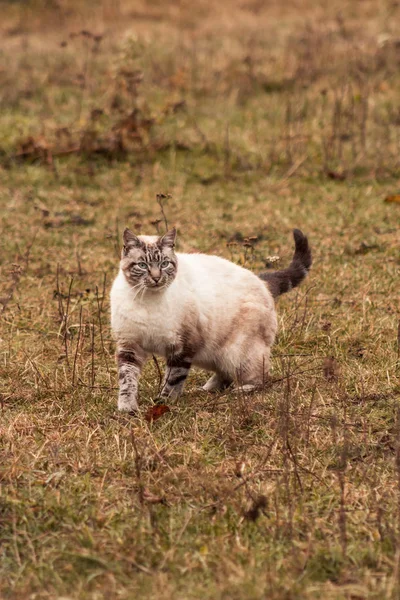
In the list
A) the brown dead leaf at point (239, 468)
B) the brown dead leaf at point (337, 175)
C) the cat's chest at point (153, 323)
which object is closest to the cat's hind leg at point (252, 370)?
the cat's chest at point (153, 323)

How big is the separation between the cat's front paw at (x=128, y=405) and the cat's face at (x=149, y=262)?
55 centimetres

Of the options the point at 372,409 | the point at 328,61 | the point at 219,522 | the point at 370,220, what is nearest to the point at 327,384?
the point at 372,409

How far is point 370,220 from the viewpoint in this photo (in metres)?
7.62

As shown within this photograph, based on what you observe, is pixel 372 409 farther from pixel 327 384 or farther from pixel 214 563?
pixel 214 563

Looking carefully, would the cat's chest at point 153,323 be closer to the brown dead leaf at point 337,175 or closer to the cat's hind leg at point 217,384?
the cat's hind leg at point 217,384

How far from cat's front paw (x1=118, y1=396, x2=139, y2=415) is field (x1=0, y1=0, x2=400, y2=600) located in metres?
0.10

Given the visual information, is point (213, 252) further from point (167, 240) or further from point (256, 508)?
point (256, 508)

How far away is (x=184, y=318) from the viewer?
4457 mm

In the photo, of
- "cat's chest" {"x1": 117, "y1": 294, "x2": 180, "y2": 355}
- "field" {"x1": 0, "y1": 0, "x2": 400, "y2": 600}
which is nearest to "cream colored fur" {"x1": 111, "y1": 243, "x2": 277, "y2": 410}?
"cat's chest" {"x1": 117, "y1": 294, "x2": 180, "y2": 355}

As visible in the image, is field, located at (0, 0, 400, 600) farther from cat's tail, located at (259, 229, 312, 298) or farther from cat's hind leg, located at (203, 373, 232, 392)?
cat's tail, located at (259, 229, 312, 298)

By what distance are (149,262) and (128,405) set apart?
28.1 inches

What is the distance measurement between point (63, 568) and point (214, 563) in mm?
536

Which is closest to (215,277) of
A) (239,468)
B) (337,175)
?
(239,468)

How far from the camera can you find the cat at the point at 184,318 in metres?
4.41
